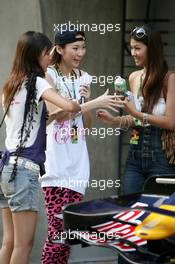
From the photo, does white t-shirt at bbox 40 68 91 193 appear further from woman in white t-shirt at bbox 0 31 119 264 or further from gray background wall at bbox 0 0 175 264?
gray background wall at bbox 0 0 175 264

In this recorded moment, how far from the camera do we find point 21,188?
3951 millimetres

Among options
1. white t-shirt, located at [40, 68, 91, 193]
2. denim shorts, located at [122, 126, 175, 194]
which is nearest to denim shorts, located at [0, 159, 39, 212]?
white t-shirt, located at [40, 68, 91, 193]

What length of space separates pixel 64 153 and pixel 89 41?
1.51 metres

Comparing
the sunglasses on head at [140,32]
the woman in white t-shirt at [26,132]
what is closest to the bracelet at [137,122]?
the woman in white t-shirt at [26,132]

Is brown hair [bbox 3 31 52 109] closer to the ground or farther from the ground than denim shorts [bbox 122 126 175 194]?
farther from the ground

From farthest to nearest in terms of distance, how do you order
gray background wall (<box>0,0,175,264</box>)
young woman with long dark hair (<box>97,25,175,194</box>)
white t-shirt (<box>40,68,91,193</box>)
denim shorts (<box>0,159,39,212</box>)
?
gray background wall (<box>0,0,175,264</box>), white t-shirt (<box>40,68,91,193</box>), young woman with long dark hair (<box>97,25,175,194</box>), denim shorts (<box>0,159,39,212</box>)

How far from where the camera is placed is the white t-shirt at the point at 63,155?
4.41 meters

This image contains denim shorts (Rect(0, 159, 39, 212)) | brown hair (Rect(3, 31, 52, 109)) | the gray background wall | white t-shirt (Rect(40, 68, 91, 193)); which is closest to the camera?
denim shorts (Rect(0, 159, 39, 212))

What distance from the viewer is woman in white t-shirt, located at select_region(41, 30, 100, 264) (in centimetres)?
441

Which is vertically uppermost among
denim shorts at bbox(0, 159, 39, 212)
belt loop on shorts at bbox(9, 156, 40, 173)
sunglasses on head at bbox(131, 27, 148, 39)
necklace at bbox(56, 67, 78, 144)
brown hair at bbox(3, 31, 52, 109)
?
sunglasses on head at bbox(131, 27, 148, 39)

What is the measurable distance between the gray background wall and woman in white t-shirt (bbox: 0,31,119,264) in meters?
1.43

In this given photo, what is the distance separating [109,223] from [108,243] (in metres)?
0.09

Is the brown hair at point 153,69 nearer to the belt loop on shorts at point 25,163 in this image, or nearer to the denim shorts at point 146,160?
the denim shorts at point 146,160

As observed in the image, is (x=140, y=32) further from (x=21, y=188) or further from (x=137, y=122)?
(x=21, y=188)
